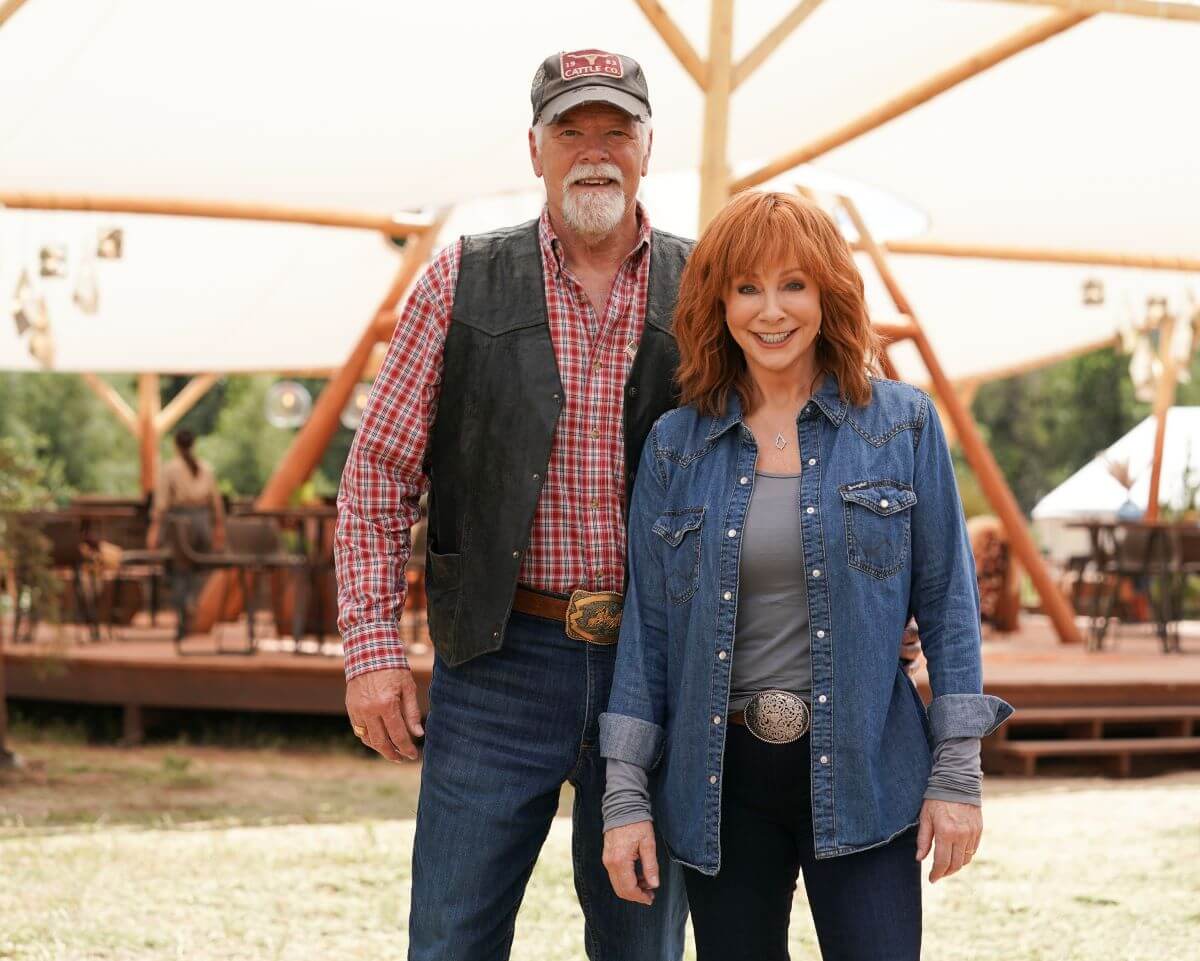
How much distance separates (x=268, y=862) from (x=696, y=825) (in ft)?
11.6

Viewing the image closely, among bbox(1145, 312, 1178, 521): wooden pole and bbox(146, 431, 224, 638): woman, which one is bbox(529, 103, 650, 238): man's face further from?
bbox(1145, 312, 1178, 521): wooden pole

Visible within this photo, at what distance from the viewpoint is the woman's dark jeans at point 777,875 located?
208cm

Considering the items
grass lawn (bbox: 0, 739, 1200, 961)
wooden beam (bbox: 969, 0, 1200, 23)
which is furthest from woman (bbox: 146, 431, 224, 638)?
wooden beam (bbox: 969, 0, 1200, 23)

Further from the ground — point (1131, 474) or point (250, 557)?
point (1131, 474)

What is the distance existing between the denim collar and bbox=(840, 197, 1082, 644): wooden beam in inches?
311

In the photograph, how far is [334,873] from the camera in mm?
5199

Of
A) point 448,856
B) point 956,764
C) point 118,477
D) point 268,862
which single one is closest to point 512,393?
point 448,856

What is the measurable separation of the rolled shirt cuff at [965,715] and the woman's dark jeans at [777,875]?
0.46 ft

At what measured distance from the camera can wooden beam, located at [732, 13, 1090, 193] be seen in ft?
23.1

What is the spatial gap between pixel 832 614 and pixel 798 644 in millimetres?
65

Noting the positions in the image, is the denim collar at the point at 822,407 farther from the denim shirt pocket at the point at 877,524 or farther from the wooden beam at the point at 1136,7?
the wooden beam at the point at 1136,7

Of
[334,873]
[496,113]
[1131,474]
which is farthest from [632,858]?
[1131,474]

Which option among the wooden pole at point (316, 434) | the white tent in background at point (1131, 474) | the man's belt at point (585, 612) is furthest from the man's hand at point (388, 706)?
the white tent in background at point (1131, 474)

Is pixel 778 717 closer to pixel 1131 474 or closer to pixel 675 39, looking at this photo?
pixel 675 39
